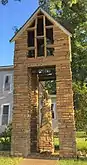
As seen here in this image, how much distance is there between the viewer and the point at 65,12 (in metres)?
18.9

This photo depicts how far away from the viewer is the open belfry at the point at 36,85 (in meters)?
11.6

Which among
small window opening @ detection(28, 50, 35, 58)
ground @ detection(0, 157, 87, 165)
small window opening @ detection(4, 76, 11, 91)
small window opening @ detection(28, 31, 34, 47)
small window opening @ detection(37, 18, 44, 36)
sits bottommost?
ground @ detection(0, 157, 87, 165)

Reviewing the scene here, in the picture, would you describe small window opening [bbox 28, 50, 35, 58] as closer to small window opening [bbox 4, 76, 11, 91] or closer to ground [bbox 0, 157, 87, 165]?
ground [bbox 0, 157, 87, 165]

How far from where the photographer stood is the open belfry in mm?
11586

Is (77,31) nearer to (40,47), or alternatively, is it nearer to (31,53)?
(40,47)

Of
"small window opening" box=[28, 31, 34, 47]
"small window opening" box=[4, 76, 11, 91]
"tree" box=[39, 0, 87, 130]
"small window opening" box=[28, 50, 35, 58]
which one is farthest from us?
"small window opening" box=[4, 76, 11, 91]

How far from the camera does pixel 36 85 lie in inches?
558

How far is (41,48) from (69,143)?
5522 millimetres

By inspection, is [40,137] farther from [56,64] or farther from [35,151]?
[56,64]

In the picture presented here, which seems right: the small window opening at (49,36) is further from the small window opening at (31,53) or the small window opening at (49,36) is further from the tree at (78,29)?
the tree at (78,29)

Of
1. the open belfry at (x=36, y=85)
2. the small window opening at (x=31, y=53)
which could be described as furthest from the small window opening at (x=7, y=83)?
the small window opening at (x=31, y=53)

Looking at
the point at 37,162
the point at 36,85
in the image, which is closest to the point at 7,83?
the point at 36,85

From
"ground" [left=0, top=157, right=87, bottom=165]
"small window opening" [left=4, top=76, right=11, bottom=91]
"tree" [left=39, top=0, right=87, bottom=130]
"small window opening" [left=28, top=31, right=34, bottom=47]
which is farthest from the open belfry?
"small window opening" [left=4, top=76, right=11, bottom=91]

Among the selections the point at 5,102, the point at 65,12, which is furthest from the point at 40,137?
the point at 5,102
